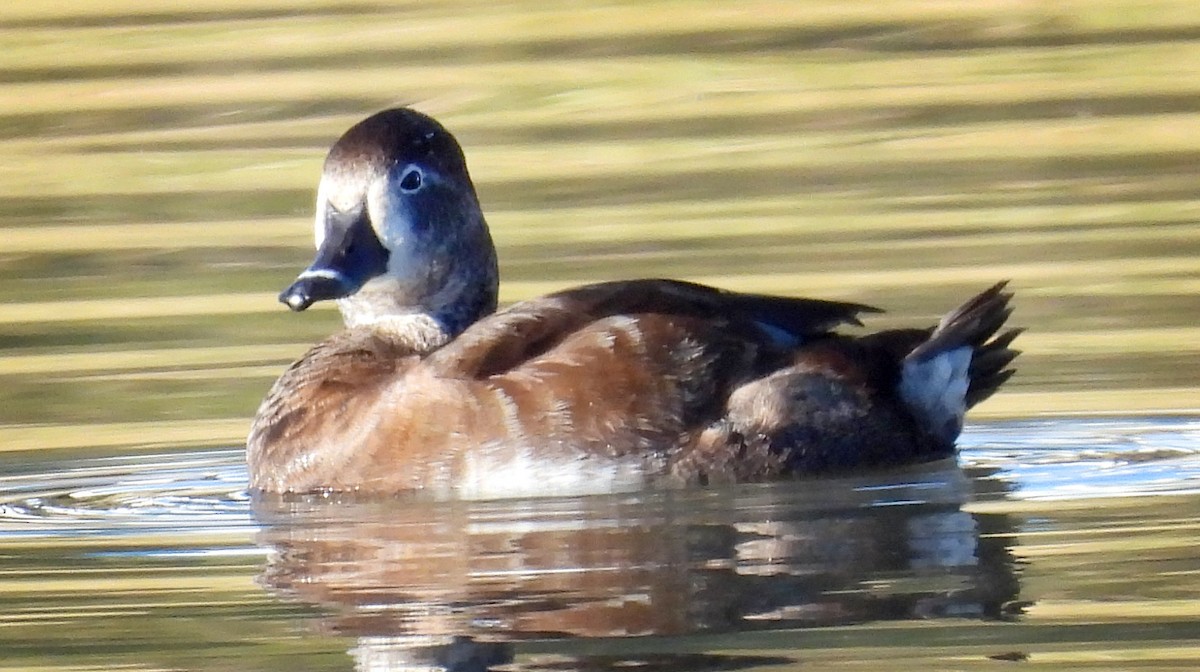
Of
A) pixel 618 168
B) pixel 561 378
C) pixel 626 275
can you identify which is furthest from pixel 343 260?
pixel 618 168

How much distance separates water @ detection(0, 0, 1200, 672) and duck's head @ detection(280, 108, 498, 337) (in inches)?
23.6

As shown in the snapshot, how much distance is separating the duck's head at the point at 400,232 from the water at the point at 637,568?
1.93 feet

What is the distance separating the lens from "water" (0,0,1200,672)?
5.91 meters

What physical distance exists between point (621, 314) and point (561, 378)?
246 millimetres

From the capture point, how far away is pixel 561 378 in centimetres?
744

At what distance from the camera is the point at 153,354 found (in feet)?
29.9

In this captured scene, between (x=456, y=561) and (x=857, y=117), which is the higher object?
(x=857, y=117)

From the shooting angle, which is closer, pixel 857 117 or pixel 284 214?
pixel 284 214

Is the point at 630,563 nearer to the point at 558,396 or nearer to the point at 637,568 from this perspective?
the point at 637,568

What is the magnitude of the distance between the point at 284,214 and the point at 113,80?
3411mm

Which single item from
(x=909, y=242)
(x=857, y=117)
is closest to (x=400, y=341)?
(x=909, y=242)

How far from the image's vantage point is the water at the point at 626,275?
19.4 feet

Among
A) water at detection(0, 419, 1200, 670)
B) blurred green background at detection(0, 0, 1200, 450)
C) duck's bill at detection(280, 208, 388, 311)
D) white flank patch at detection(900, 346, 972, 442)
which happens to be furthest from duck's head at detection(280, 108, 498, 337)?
white flank patch at detection(900, 346, 972, 442)

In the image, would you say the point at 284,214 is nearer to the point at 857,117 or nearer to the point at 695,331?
the point at 857,117
